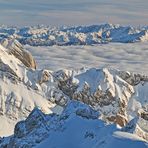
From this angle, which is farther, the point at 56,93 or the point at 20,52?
the point at 20,52

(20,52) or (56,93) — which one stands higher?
(20,52)

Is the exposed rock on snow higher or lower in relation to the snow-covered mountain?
higher

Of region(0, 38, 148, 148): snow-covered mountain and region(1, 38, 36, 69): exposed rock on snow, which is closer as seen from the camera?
region(0, 38, 148, 148): snow-covered mountain

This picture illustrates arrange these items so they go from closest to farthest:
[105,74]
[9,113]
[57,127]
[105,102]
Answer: [57,127]
[9,113]
[105,102]
[105,74]

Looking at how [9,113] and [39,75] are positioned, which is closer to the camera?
[9,113]

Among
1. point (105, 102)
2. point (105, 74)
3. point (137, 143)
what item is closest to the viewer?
point (137, 143)

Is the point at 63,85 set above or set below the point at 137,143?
below

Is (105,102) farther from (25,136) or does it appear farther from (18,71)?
(25,136)

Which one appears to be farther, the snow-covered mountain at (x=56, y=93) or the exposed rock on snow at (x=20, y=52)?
the exposed rock on snow at (x=20, y=52)

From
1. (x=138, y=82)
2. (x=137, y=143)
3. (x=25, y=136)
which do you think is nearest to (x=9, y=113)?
(x=138, y=82)

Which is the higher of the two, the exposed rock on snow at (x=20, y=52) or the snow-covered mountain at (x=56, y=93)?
the exposed rock on snow at (x=20, y=52)
